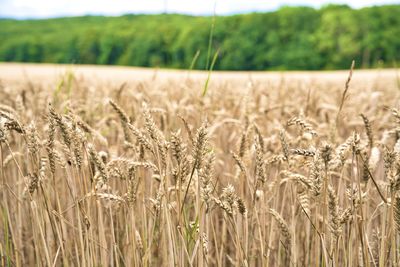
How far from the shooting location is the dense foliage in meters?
49.3

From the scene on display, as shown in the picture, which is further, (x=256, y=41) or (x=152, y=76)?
(x=256, y=41)

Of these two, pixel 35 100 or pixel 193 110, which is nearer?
pixel 193 110

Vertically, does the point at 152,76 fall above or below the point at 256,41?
above

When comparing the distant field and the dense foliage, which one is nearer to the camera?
the distant field

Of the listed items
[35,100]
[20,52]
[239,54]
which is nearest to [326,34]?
[239,54]

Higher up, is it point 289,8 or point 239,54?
point 289,8

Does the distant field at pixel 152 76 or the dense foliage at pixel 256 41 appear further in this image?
the dense foliage at pixel 256 41

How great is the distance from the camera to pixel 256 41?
53.7 metres

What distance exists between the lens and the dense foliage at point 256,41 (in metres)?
49.3

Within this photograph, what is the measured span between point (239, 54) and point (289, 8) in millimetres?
7585

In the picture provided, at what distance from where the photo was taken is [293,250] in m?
1.65

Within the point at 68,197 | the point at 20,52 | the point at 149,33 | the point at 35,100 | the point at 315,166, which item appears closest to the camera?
the point at 315,166

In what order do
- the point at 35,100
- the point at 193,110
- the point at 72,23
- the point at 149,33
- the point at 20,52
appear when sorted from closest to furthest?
the point at 193,110 < the point at 35,100 < the point at 149,33 < the point at 20,52 < the point at 72,23

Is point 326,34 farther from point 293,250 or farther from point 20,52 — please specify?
point 293,250
